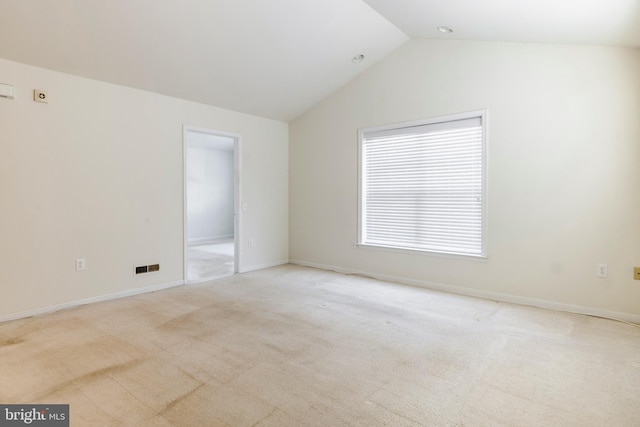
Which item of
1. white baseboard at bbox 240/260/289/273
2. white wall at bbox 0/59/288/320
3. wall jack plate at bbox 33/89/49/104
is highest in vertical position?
wall jack plate at bbox 33/89/49/104

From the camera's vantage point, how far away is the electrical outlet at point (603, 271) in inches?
131

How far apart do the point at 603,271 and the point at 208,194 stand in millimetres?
8554

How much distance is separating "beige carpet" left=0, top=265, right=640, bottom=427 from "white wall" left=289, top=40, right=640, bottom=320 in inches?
17.2

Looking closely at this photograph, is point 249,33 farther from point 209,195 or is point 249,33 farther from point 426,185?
point 209,195

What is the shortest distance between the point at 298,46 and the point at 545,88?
2758 millimetres

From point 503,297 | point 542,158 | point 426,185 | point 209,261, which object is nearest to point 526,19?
point 542,158

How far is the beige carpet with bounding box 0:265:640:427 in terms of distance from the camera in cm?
187

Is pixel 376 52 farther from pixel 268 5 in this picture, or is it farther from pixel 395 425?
pixel 395 425

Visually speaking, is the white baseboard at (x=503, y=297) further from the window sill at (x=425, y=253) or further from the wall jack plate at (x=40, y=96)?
the wall jack plate at (x=40, y=96)

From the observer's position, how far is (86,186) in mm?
3688

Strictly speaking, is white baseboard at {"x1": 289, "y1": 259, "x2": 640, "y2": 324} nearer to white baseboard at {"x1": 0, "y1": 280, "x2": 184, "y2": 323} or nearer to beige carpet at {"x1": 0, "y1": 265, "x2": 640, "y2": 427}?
beige carpet at {"x1": 0, "y1": 265, "x2": 640, "y2": 427}

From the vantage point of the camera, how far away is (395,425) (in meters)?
1.75

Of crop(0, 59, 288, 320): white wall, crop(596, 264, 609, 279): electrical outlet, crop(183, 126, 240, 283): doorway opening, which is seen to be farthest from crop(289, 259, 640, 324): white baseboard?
crop(183, 126, 240, 283): doorway opening

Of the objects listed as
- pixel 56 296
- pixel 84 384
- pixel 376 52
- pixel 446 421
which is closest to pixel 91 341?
pixel 84 384
